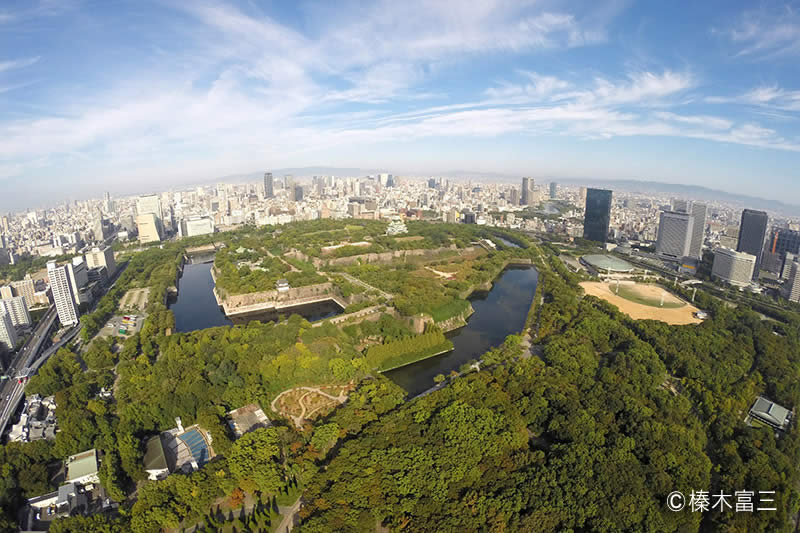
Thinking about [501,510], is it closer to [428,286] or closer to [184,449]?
[184,449]

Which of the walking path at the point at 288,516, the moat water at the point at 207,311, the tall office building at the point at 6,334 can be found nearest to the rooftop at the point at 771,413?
the walking path at the point at 288,516

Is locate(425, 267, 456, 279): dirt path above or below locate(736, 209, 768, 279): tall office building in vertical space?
below

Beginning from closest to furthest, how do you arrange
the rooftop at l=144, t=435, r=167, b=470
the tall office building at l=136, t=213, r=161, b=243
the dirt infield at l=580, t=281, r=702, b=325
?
the rooftop at l=144, t=435, r=167, b=470 < the dirt infield at l=580, t=281, r=702, b=325 < the tall office building at l=136, t=213, r=161, b=243

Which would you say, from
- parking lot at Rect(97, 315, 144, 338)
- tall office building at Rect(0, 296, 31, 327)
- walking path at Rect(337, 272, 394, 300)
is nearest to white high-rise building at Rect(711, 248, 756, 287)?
walking path at Rect(337, 272, 394, 300)

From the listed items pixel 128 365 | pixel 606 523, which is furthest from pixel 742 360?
pixel 128 365

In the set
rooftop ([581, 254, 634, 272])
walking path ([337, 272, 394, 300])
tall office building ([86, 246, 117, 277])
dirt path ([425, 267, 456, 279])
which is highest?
tall office building ([86, 246, 117, 277])

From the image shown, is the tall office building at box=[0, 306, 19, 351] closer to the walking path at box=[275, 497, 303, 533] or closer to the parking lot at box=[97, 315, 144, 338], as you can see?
the parking lot at box=[97, 315, 144, 338]
